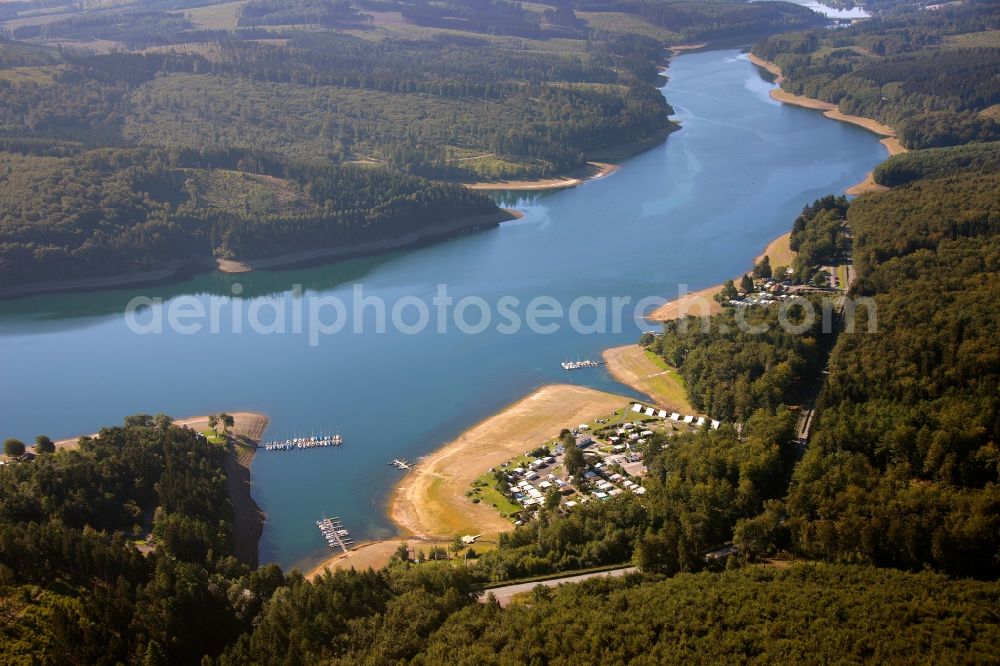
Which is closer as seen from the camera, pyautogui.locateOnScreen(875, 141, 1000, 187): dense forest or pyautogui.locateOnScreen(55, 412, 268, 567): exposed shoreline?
pyautogui.locateOnScreen(55, 412, 268, 567): exposed shoreline

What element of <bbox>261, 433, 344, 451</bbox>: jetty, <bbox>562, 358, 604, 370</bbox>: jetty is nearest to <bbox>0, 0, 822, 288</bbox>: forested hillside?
<bbox>562, 358, 604, 370</bbox>: jetty

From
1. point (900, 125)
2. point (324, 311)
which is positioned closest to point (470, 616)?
point (324, 311)

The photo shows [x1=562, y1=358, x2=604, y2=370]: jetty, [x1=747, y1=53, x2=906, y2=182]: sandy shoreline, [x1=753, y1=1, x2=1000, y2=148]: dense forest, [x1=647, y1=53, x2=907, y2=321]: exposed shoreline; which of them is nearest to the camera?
[x1=562, y1=358, x2=604, y2=370]: jetty

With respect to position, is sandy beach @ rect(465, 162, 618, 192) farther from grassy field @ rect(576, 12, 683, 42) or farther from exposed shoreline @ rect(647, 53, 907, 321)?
grassy field @ rect(576, 12, 683, 42)

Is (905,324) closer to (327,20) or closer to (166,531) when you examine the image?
(166,531)

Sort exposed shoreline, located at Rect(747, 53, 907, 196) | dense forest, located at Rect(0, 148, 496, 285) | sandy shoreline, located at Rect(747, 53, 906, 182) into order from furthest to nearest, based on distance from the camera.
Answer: sandy shoreline, located at Rect(747, 53, 906, 182) → exposed shoreline, located at Rect(747, 53, 907, 196) → dense forest, located at Rect(0, 148, 496, 285)

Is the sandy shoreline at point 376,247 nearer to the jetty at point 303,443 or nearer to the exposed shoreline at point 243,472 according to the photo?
the exposed shoreline at point 243,472
